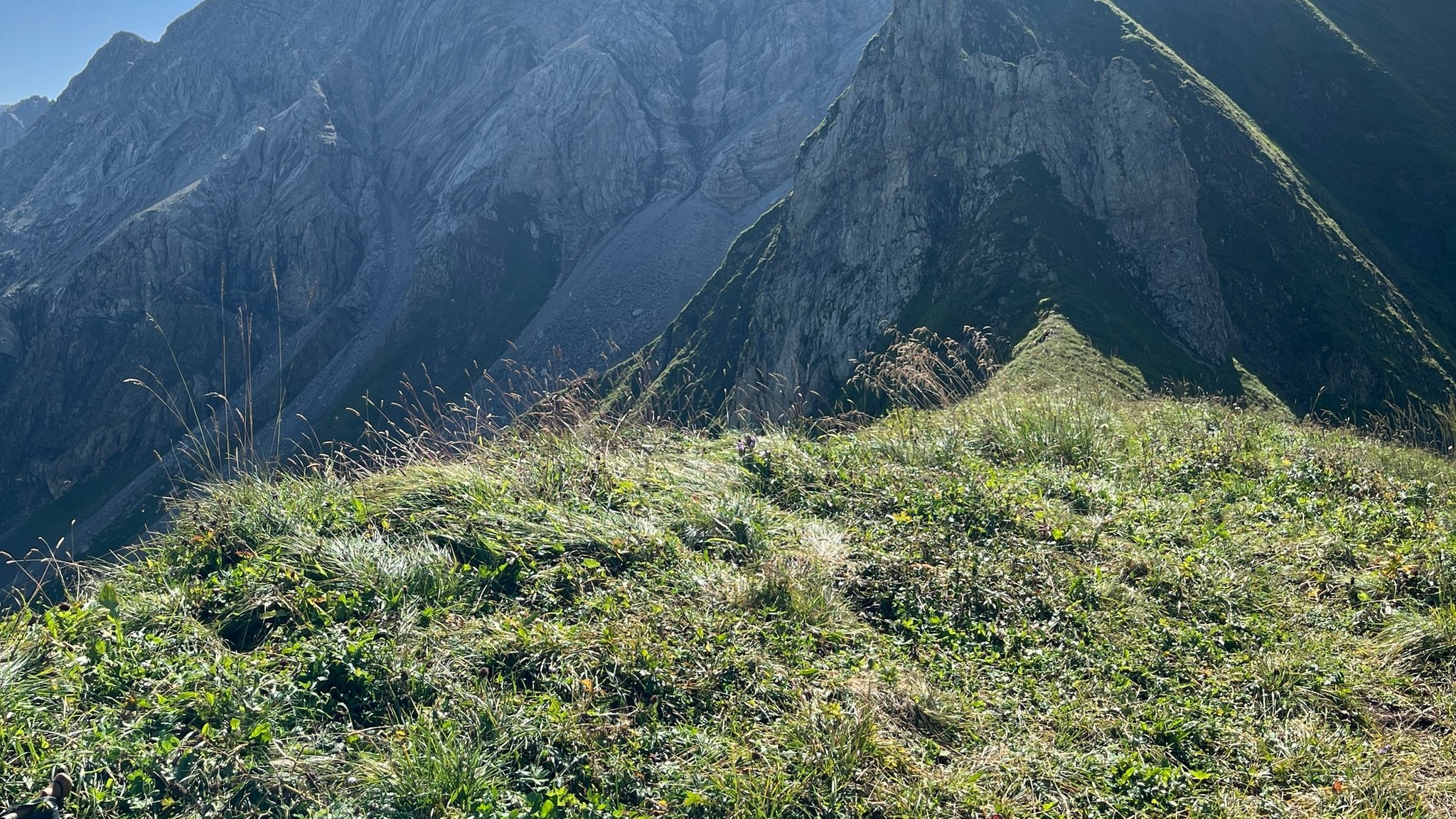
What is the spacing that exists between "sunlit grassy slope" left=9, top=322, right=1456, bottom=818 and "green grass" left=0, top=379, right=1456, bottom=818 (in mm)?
24

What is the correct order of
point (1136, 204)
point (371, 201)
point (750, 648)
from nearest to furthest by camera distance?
point (750, 648)
point (1136, 204)
point (371, 201)

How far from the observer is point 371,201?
135m

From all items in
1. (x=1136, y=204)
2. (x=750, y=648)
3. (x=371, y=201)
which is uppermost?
(x=371, y=201)

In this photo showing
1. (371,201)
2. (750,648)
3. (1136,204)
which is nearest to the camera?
(750,648)

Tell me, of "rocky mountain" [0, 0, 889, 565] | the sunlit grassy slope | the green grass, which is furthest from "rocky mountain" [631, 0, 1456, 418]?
"rocky mountain" [0, 0, 889, 565]

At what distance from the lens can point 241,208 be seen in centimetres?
12612

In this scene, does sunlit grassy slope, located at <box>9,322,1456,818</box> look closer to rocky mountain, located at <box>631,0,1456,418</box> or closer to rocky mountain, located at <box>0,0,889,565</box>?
rocky mountain, located at <box>631,0,1456,418</box>

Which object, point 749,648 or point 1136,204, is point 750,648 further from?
point 1136,204

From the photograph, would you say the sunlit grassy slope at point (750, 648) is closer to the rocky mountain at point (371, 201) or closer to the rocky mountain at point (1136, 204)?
the rocky mountain at point (1136, 204)

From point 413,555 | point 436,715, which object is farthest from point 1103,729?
point 413,555

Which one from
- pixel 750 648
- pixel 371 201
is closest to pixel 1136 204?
pixel 750 648

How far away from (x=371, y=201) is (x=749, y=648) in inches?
5801

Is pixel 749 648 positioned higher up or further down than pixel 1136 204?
further down

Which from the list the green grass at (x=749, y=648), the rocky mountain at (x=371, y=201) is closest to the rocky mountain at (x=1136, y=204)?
the green grass at (x=749, y=648)
